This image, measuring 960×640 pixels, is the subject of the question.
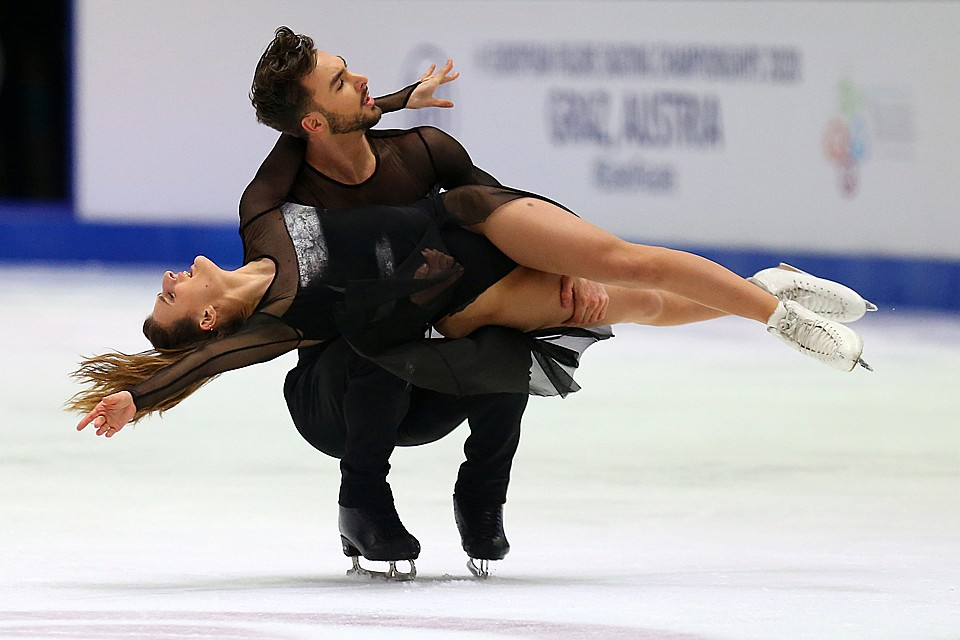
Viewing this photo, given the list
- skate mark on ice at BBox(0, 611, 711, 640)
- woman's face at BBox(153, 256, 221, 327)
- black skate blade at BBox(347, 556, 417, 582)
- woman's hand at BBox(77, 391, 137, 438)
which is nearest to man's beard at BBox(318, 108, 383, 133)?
woman's face at BBox(153, 256, 221, 327)

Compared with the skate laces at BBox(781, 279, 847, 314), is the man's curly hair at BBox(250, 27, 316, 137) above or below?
above

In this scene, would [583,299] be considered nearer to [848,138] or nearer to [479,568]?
[479,568]

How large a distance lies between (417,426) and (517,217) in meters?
0.43

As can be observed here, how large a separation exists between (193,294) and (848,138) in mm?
5282

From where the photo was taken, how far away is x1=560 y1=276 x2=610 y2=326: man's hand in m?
3.00

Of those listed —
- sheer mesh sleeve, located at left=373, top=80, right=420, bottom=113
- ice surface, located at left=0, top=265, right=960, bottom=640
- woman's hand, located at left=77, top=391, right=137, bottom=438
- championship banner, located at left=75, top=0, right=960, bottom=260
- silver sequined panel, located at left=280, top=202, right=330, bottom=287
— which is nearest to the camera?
ice surface, located at left=0, top=265, right=960, bottom=640

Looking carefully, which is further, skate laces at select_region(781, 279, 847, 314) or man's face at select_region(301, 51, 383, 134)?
skate laces at select_region(781, 279, 847, 314)

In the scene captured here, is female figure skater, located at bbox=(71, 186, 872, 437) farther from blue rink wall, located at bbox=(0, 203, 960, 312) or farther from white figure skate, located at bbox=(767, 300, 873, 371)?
blue rink wall, located at bbox=(0, 203, 960, 312)

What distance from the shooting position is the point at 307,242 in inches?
111

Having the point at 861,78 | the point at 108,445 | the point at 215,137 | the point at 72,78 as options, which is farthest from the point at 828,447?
the point at 72,78

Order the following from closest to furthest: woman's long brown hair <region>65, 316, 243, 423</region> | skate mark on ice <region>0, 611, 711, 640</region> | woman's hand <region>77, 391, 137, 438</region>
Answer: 1. skate mark on ice <region>0, 611, 711, 640</region>
2. woman's hand <region>77, 391, 137, 438</region>
3. woman's long brown hair <region>65, 316, 243, 423</region>

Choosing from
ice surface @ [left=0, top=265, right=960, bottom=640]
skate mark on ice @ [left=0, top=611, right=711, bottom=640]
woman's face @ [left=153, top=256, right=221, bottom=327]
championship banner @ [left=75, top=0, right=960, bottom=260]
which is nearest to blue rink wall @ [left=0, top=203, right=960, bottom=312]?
championship banner @ [left=75, top=0, right=960, bottom=260]

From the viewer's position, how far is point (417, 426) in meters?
2.96

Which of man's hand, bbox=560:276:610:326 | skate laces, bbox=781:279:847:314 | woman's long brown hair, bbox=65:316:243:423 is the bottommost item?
woman's long brown hair, bbox=65:316:243:423
